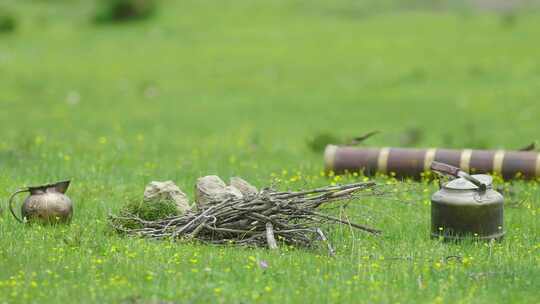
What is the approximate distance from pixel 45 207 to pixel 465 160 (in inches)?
180

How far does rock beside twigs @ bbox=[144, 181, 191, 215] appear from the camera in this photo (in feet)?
27.0

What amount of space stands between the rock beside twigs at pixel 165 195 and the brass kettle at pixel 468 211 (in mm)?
2093

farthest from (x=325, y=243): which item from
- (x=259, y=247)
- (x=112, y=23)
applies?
(x=112, y=23)

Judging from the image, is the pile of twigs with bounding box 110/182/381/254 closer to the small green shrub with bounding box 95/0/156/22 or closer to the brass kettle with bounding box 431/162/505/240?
the brass kettle with bounding box 431/162/505/240

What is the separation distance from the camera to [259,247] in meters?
7.50

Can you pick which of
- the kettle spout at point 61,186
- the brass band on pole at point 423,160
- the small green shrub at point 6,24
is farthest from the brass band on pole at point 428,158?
the small green shrub at point 6,24

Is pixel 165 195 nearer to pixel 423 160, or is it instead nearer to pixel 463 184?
pixel 463 184

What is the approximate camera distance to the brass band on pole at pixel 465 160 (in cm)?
1028

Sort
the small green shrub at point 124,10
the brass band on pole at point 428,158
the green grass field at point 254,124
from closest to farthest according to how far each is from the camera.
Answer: the green grass field at point 254,124, the brass band on pole at point 428,158, the small green shrub at point 124,10

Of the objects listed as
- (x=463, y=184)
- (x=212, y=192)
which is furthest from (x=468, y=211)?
(x=212, y=192)

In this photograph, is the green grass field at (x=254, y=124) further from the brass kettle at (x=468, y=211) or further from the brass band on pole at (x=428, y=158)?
the brass band on pole at (x=428, y=158)

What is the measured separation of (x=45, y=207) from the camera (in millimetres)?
8000

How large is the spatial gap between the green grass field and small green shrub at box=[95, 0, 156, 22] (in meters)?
0.35

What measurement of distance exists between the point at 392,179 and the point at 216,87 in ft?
34.2
